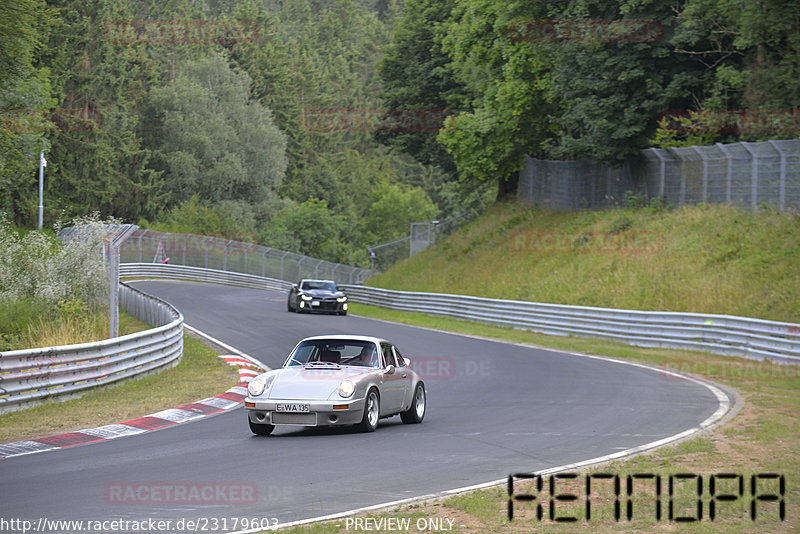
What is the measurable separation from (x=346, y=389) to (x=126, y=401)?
5401mm

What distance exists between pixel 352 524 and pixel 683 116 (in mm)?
33235

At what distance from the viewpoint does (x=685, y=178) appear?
120 feet

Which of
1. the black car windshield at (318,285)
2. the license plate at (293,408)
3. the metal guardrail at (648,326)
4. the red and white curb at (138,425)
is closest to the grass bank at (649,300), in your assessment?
the metal guardrail at (648,326)

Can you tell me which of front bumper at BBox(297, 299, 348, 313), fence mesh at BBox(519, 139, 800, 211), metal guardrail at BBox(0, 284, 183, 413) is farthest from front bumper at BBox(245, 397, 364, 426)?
front bumper at BBox(297, 299, 348, 313)

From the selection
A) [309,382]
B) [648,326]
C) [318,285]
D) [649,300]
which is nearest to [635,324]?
[648,326]

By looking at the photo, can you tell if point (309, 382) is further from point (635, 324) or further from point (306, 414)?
point (635, 324)

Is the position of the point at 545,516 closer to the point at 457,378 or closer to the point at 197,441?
the point at 197,441

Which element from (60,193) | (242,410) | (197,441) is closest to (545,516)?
(197,441)

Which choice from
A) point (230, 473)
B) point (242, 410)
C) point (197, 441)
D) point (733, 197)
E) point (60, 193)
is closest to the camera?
point (230, 473)

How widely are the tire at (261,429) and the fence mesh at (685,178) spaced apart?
917 inches

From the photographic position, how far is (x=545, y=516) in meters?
7.58

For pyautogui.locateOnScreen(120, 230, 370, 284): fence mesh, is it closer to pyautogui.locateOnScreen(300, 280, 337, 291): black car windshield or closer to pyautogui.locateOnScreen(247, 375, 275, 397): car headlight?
pyautogui.locateOnScreen(300, 280, 337, 291): black car windshield

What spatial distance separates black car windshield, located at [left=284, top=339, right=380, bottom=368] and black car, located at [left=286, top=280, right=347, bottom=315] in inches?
1013

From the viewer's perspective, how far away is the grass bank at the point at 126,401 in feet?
43.3
